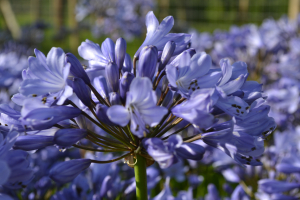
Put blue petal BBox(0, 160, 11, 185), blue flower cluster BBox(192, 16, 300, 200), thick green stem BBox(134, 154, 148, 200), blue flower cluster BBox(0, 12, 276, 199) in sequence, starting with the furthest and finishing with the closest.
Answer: blue flower cluster BBox(192, 16, 300, 200) → thick green stem BBox(134, 154, 148, 200) → blue flower cluster BBox(0, 12, 276, 199) → blue petal BBox(0, 160, 11, 185)

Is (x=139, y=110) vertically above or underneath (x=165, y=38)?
underneath

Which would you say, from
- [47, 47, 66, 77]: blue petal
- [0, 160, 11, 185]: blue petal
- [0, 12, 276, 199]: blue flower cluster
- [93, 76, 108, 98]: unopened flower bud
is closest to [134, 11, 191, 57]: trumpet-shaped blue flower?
[0, 12, 276, 199]: blue flower cluster

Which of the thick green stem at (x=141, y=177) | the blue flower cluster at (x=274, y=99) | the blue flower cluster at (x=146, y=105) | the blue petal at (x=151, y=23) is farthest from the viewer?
the blue flower cluster at (x=274, y=99)

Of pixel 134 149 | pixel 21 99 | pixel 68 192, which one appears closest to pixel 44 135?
pixel 21 99

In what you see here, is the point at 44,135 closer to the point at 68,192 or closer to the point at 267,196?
the point at 68,192

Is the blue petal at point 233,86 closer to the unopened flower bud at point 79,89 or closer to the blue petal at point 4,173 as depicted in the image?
the unopened flower bud at point 79,89

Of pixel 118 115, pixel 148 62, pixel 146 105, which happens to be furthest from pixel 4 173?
pixel 148 62

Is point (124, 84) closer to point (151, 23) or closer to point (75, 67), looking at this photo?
point (75, 67)

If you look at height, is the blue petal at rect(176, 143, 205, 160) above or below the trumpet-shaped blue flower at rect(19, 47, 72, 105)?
below

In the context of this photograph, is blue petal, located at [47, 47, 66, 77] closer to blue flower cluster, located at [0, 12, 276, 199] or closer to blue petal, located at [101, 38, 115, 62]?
blue flower cluster, located at [0, 12, 276, 199]

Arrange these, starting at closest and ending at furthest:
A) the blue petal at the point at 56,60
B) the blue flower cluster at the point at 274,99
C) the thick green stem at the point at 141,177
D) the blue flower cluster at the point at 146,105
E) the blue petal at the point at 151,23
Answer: the blue flower cluster at the point at 146,105, the blue petal at the point at 56,60, the thick green stem at the point at 141,177, the blue petal at the point at 151,23, the blue flower cluster at the point at 274,99

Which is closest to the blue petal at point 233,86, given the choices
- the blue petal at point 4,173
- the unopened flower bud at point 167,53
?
the unopened flower bud at point 167,53
